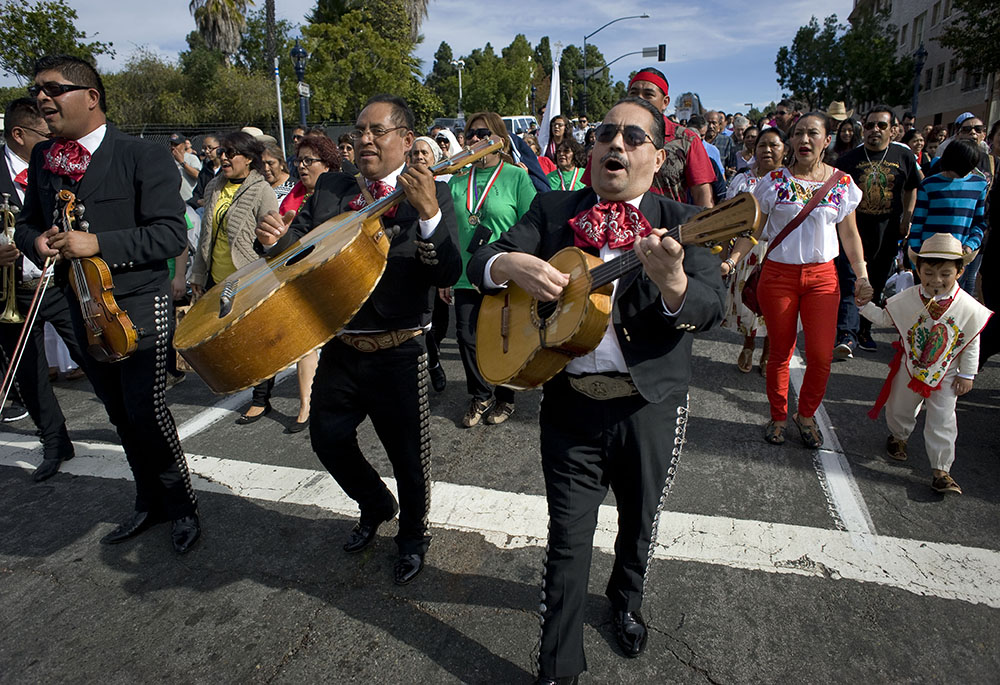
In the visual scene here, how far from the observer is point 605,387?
2273mm

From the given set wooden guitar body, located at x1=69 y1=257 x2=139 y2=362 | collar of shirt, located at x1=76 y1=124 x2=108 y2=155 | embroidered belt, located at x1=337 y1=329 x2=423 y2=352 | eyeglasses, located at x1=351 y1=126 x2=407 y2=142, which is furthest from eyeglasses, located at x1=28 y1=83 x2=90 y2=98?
embroidered belt, located at x1=337 y1=329 x2=423 y2=352

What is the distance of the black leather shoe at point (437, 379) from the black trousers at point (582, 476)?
337cm

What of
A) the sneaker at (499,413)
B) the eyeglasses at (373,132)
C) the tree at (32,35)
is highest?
the tree at (32,35)

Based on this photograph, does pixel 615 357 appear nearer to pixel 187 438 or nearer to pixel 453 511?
pixel 453 511

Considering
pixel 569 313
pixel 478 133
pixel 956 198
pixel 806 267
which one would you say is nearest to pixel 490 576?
pixel 569 313

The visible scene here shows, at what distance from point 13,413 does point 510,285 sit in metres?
5.36

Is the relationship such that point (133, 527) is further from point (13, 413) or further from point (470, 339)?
point (13, 413)

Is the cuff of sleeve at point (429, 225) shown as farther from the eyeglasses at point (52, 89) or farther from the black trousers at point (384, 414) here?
the eyeglasses at point (52, 89)

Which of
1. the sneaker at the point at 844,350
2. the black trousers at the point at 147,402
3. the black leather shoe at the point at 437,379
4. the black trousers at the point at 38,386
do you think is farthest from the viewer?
the sneaker at the point at 844,350

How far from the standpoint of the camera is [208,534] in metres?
3.53

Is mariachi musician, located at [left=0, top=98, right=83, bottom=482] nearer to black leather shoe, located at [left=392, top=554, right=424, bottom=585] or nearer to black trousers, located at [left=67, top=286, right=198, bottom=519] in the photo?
black trousers, located at [left=67, top=286, right=198, bottom=519]

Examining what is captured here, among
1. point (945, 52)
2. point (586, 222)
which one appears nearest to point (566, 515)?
point (586, 222)

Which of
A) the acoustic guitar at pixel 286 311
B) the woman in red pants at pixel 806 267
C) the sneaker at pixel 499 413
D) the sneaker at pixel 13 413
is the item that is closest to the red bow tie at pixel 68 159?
the acoustic guitar at pixel 286 311

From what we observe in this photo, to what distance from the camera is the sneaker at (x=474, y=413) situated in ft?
16.2
